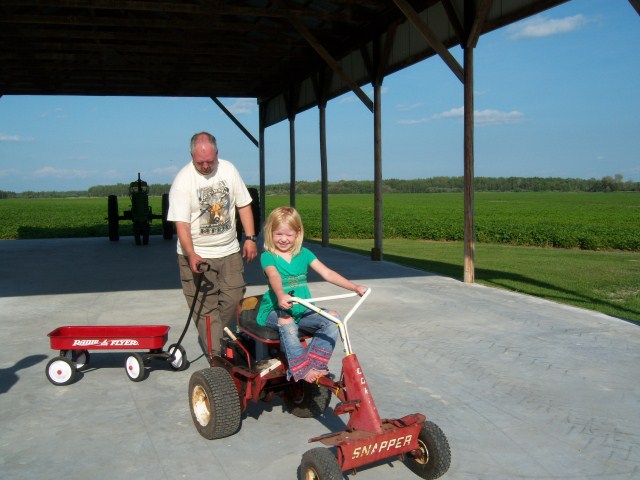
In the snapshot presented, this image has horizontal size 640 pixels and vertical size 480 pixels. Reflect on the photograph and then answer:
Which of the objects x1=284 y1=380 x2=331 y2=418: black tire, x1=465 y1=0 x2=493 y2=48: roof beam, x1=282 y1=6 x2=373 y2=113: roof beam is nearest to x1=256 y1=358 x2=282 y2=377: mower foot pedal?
x1=284 y1=380 x2=331 y2=418: black tire

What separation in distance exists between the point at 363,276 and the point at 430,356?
480 centimetres

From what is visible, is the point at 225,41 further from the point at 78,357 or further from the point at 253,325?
the point at 253,325

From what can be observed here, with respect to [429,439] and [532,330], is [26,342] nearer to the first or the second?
[429,439]

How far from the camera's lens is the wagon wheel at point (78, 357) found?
5161 mm

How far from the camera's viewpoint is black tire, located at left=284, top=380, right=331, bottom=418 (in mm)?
4117

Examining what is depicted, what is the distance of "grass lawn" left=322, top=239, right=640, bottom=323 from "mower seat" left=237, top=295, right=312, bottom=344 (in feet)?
15.1

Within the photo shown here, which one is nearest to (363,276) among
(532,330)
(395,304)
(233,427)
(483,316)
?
(395,304)

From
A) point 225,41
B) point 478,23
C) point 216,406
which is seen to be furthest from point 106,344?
point 225,41

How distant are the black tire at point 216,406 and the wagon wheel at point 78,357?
164cm

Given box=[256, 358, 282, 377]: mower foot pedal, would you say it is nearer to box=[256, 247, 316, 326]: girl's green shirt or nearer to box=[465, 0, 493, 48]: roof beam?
box=[256, 247, 316, 326]: girl's green shirt

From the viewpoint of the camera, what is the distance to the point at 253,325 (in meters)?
3.92

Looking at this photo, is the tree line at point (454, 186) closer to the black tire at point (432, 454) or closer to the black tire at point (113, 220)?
the black tire at point (113, 220)

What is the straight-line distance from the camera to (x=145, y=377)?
5.04 metres

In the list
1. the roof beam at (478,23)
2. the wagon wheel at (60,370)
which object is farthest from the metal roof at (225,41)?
the wagon wheel at (60,370)
